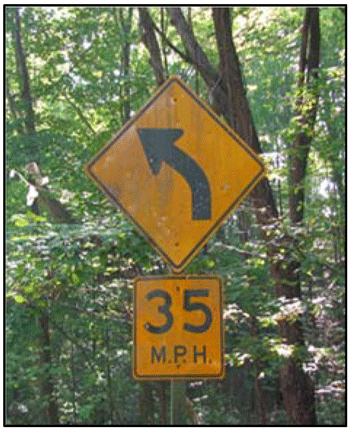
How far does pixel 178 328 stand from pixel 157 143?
92 cm

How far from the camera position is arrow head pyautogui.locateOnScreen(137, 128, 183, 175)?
2846 millimetres

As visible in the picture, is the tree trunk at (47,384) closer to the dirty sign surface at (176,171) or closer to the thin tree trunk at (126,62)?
the thin tree trunk at (126,62)

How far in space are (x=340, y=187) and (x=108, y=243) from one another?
13.8m

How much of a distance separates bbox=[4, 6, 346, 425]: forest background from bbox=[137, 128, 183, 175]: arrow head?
87.4 inches

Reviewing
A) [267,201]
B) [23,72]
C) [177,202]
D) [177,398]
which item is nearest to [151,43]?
[267,201]

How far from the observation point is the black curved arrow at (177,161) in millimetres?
2834

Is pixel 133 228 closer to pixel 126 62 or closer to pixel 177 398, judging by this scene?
pixel 177 398

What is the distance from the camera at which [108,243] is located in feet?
16.5

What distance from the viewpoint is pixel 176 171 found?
2.84 meters

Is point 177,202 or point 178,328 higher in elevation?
point 177,202

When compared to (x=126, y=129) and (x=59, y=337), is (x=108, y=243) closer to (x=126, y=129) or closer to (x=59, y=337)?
(x=126, y=129)

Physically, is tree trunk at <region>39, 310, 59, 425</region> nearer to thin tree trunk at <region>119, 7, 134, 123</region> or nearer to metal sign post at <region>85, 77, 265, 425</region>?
thin tree trunk at <region>119, 7, 134, 123</region>

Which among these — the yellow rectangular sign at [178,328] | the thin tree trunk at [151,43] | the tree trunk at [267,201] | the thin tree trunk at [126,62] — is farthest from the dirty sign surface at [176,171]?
the thin tree trunk at [126,62]

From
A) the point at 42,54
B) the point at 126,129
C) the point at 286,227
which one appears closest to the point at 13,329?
the point at 286,227
